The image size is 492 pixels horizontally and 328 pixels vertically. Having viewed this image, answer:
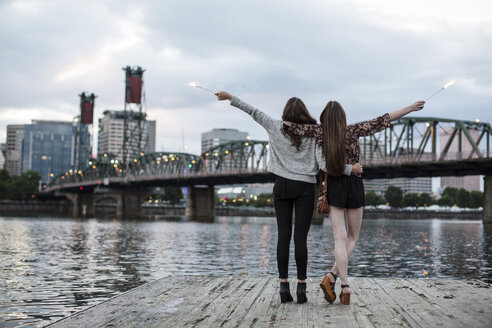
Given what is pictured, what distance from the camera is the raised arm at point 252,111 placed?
7.78 metres

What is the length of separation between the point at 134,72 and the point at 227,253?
6117 inches

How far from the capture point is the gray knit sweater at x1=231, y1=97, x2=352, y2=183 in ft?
24.9

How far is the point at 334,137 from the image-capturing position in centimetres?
739

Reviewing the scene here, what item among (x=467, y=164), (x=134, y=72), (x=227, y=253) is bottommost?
(x=227, y=253)

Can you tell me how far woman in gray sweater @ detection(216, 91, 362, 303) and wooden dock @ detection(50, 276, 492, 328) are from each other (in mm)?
707

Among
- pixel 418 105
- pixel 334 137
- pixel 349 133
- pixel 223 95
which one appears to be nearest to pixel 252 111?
pixel 223 95

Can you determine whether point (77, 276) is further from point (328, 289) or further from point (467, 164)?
point (467, 164)

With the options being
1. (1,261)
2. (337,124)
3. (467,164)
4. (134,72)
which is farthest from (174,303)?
(134,72)

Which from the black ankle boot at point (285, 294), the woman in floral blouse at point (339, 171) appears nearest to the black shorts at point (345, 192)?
the woman in floral blouse at point (339, 171)

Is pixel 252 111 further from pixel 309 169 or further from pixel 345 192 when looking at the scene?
pixel 345 192

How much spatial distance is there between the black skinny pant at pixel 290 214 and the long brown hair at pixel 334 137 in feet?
1.56

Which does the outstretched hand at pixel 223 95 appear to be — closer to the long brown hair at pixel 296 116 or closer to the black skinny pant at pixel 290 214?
the long brown hair at pixel 296 116

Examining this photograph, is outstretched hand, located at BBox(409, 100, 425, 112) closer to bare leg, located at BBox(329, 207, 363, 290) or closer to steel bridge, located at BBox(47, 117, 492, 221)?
bare leg, located at BBox(329, 207, 363, 290)

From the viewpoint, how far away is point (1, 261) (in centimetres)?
2042
